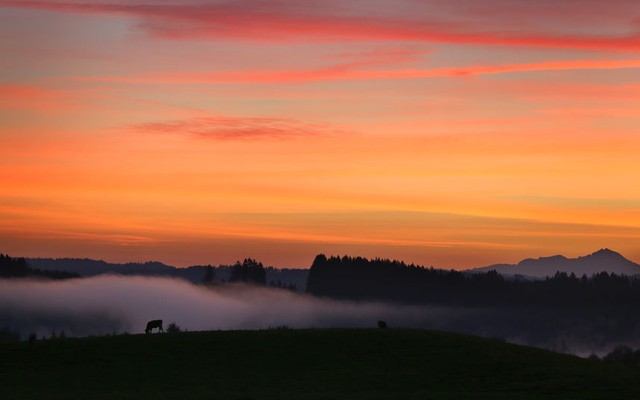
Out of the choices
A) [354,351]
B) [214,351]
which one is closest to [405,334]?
[354,351]

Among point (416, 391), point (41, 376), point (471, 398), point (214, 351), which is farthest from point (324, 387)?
point (41, 376)

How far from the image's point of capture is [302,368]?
249 feet

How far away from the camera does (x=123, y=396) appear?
63688 mm

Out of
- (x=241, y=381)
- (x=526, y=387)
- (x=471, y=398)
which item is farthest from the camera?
(x=241, y=381)

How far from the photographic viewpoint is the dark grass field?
6481 cm

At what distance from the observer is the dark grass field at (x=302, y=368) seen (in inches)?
2552

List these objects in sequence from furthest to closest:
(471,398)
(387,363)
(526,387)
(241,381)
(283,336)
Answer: (283,336), (387,363), (241,381), (526,387), (471,398)

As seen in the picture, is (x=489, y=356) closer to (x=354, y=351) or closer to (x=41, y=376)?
(x=354, y=351)

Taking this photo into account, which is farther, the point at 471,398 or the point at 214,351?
the point at 214,351

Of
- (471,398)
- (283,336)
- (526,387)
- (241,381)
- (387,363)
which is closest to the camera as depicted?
(471,398)

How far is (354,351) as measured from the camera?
8094 cm

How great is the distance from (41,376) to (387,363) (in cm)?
2541

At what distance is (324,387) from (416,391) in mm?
6184

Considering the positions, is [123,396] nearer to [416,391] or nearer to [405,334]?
[416,391]
